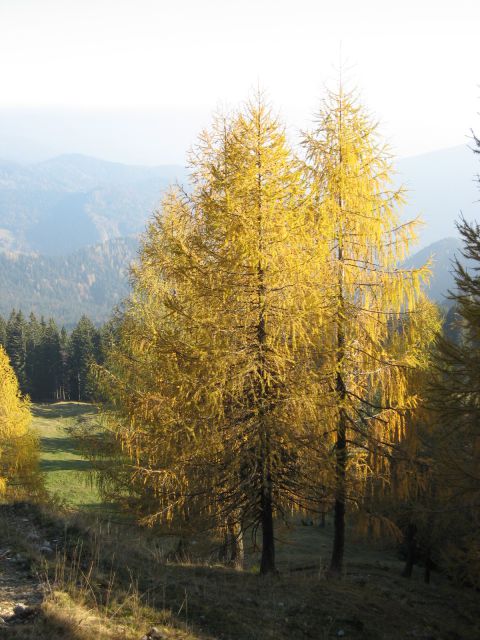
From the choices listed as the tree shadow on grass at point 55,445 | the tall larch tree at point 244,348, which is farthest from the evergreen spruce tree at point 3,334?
the tall larch tree at point 244,348

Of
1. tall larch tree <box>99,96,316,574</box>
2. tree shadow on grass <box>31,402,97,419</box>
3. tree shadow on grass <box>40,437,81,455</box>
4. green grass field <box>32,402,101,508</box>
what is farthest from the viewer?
tree shadow on grass <box>31,402,97,419</box>

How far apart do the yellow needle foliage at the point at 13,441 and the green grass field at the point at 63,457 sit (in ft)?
6.64

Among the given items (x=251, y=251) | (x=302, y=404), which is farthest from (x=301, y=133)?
(x=302, y=404)

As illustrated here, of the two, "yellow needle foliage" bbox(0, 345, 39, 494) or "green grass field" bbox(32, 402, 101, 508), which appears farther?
"green grass field" bbox(32, 402, 101, 508)

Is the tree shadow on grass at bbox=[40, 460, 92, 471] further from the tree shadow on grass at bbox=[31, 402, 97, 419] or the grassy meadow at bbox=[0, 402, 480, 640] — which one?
the grassy meadow at bbox=[0, 402, 480, 640]

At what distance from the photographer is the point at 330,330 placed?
1022cm

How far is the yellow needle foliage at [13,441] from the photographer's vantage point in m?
23.5

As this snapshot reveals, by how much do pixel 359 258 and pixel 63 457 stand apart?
4146 cm

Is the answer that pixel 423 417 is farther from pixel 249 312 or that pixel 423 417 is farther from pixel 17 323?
pixel 17 323

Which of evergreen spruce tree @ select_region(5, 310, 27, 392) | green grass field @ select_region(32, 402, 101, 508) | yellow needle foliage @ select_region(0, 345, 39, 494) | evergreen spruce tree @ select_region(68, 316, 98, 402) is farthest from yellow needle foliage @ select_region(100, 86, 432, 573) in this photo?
evergreen spruce tree @ select_region(5, 310, 27, 392)

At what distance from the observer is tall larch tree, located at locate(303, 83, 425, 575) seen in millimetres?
10492

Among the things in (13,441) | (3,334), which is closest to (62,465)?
(13,441)

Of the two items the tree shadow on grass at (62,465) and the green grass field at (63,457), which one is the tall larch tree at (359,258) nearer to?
the green grass field at (63,457)

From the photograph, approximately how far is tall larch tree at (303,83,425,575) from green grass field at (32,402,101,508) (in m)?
7.38
